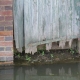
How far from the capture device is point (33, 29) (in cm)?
580

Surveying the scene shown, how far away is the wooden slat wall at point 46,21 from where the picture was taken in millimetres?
5715

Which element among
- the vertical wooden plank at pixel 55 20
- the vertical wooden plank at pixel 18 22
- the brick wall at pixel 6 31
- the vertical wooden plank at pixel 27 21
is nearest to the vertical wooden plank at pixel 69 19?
the vertical wooden plank at pixel 55 20

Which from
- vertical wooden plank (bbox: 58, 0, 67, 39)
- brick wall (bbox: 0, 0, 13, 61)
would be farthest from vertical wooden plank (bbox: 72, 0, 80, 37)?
brick wall (bbox: 0, 0, 13, 61)

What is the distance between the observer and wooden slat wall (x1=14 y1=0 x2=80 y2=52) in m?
5.71

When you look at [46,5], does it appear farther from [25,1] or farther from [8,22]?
[8,22]

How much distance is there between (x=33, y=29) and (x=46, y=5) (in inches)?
22.4

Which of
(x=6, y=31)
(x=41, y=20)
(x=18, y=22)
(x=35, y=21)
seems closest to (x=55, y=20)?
(x=41, y=20)

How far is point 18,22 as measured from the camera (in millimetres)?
5750

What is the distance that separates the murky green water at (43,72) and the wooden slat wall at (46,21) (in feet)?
2.00

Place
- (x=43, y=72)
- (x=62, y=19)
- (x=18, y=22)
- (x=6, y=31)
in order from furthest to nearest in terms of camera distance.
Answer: (x=62, y=19) < (x=18, y=22) < (x=6, y=31) < (x=43, y=72)

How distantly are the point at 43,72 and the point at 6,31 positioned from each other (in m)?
1.10

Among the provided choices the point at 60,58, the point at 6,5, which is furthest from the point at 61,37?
the point at 6,5

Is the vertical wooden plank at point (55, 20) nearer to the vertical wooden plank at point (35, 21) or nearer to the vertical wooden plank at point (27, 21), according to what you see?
the vertical wooden plank at point (35, 21)

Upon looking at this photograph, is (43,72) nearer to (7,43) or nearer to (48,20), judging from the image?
(7,43)
